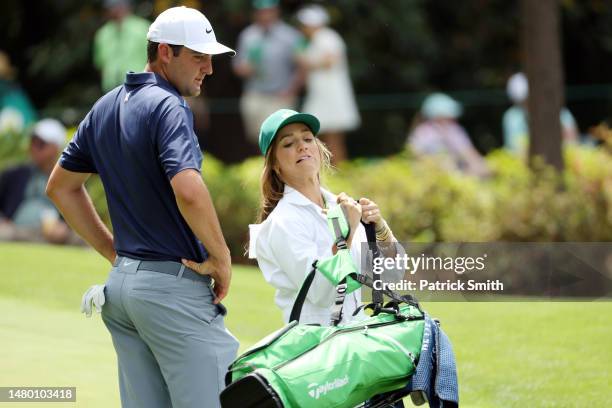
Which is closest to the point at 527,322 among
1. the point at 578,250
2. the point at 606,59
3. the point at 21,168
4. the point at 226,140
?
the point at 578,250

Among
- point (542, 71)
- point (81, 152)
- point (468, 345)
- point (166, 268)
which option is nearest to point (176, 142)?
point (166, 268)

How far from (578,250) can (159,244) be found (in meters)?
5.20

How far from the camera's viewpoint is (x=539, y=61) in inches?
469

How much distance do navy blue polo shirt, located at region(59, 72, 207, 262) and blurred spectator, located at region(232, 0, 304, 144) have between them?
10.5 metres

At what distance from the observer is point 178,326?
4.52 m

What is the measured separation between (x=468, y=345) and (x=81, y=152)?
11.6ft

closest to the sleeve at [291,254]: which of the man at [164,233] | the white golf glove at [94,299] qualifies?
the man at [164,233]

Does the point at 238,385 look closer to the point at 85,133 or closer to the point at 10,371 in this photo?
the point at 85,133

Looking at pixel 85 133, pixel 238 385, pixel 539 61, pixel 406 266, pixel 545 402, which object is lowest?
pixel 545 402

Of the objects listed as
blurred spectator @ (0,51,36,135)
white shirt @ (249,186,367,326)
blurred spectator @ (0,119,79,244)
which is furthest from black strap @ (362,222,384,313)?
blurred spectator @ (0,51,36,135)

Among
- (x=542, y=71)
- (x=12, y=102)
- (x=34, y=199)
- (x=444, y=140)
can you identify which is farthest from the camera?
(x=12, y=102)

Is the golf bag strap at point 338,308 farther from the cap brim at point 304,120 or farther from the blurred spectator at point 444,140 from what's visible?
the blurred spectator at point 444,140

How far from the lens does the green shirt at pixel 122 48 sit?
14609 mm

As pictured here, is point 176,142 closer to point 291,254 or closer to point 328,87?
point 291,254
